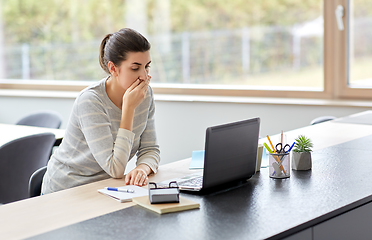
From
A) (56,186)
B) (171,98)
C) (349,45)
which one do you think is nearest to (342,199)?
(56,186)

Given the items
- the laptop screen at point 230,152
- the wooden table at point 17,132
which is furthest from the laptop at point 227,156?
the wooden table at point 17,132

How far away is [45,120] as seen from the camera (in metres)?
3.57

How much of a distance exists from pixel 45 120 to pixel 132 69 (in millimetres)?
1826

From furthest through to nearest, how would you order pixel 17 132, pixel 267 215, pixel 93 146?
pixel 17 132
pixel 93 146
pixel 267 215

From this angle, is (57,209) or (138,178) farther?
(138,178)

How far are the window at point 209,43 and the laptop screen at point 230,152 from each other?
7.57 feet

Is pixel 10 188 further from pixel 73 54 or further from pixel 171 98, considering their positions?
pixel 73 54

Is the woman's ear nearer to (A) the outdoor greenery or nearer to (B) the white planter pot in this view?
(B) the white planter pot

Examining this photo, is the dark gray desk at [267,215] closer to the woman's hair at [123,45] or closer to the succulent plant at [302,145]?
the succulent plant at [302,145]

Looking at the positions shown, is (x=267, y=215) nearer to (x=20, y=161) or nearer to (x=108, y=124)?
(x=108, y=124)

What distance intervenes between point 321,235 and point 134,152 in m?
1.01

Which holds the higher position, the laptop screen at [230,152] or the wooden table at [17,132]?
the laptop screen at [230,152]

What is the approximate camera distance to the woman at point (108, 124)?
6.04 ft

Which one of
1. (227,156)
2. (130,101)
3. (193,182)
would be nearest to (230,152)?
(227,156)
